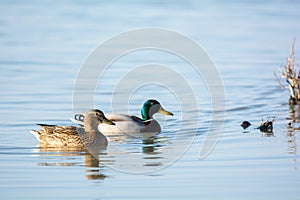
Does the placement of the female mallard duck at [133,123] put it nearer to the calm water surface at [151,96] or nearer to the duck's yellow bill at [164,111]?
the duck's yellow bill at [164,111]

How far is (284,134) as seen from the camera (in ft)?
44.6

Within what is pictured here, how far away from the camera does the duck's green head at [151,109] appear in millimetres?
15883

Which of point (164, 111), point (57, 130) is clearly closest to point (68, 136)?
point (57, 130)

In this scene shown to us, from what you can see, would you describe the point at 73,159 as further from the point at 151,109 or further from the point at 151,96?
the point at 151,96

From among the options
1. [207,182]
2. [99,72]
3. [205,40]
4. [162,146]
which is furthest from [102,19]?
[207,182]

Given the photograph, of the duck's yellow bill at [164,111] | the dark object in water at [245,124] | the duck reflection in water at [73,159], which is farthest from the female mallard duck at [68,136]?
the dark object in water at [245,124]

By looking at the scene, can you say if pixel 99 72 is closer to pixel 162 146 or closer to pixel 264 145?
pixel 162 146

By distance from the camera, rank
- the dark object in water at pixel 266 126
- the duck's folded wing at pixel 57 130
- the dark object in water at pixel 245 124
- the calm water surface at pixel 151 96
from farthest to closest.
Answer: the dark object in water at pixel 245 124, the dark object in water at pixel 266 126, the duck's folded wing at pixel 57 130, the calm water surface at pixel 151 96

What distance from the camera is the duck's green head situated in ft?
52.1

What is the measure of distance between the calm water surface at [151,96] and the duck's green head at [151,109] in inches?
12.1

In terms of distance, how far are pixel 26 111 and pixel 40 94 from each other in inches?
54.6

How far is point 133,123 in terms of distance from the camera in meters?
15.4

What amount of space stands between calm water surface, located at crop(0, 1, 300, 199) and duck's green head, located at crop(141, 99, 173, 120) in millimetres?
307

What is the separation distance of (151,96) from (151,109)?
1.45 meters
